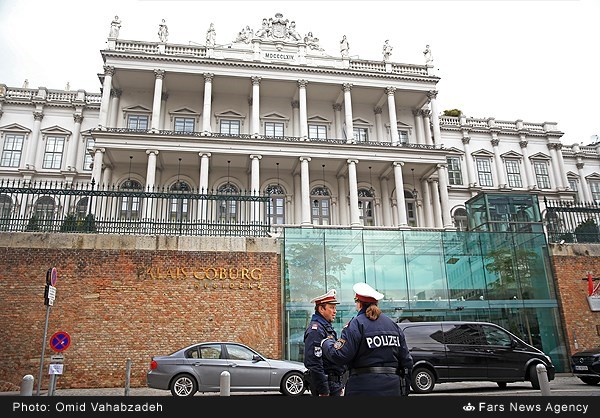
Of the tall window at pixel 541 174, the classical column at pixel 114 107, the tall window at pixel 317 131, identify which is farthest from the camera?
the tall window at pixel 541 174

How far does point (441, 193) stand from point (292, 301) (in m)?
A: 21.4

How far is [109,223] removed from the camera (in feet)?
44.7

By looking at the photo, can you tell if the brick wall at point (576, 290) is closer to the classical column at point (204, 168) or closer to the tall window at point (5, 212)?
the tall window at point (5, 212)

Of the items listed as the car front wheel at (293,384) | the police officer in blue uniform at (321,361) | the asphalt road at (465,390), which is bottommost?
the asphalt road at (465,390)

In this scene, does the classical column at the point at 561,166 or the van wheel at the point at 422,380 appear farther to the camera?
the classical column at the point at 561,166

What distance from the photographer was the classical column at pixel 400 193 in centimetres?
3047

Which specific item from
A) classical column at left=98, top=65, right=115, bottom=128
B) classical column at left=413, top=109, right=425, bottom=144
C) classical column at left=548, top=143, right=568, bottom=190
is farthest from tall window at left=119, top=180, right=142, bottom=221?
classical column at left=548, top=143, right=568, bottom=190

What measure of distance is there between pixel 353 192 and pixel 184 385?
21.9m

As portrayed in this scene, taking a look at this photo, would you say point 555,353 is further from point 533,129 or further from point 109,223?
point 533,129

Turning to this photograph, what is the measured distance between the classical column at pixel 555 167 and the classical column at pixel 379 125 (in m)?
16.5

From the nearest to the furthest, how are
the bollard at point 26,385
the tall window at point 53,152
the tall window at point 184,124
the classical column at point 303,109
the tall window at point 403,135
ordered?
the bollard at point 26,385, the classical column at point 303,109, the tall window at point 184,124, the tall window at point 53,152, the tall window at point 403,135

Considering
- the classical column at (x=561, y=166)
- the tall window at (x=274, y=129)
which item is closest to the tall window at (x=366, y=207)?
the tall window at (x=274, y=129)

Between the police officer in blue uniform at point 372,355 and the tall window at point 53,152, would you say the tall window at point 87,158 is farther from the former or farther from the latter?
the police officer in blue uniform at point 372,355

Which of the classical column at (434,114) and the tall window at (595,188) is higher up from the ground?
the classical column at (434,114)
